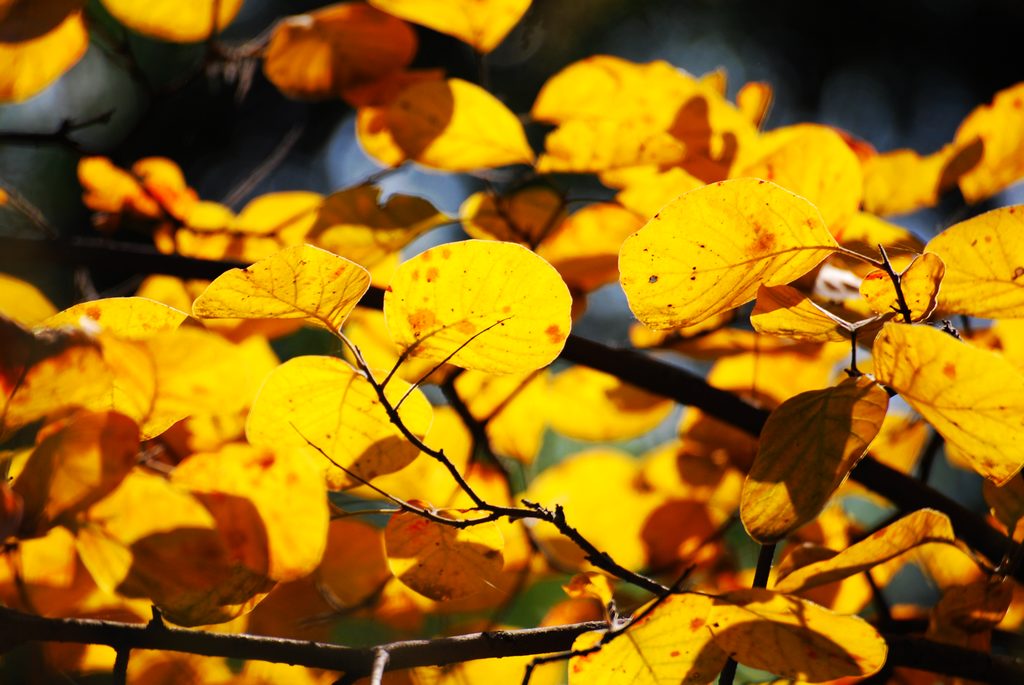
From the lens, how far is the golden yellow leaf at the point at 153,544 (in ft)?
1.03

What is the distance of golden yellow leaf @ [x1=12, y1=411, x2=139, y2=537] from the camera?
287mm

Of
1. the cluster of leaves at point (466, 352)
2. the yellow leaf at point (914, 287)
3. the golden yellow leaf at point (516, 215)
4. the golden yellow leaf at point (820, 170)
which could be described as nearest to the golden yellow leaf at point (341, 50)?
the cluster of leaves at point (466, 352)

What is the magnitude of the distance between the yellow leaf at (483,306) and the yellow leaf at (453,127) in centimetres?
22

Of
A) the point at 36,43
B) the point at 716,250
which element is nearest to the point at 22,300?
the point at 36,43

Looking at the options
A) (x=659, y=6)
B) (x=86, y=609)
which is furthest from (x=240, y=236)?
(x=659, y=6)

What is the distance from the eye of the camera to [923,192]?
0.60m

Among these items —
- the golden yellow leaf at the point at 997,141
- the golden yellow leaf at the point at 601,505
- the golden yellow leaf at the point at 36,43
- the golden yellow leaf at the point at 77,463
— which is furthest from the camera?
the golden yellow leaf at the point at 601,505

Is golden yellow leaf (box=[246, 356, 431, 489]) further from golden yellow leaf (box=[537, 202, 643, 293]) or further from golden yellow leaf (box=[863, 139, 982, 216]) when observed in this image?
golden yellow leaf (box=[863, 139, 982, 216])

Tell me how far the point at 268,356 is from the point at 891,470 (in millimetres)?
379

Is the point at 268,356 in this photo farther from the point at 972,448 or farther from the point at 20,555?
the point at 972,448

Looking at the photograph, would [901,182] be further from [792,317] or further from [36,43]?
[36,43]

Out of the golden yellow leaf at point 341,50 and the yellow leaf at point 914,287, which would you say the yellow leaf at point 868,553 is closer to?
the yellow leaf at point 914,287

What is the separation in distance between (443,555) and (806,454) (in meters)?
0.15

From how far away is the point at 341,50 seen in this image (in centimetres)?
58
